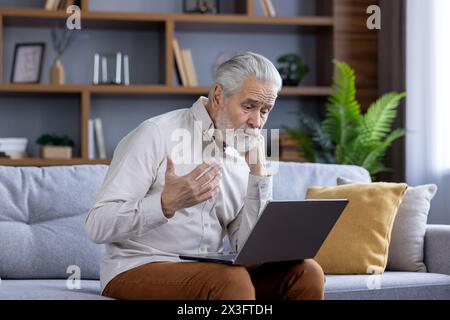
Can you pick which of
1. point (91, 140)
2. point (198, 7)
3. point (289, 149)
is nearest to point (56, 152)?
point (91, 140)

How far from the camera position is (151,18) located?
190 inches

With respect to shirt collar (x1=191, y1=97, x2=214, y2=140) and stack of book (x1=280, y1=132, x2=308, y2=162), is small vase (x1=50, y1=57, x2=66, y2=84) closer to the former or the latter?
stack of book (x1=280, y1=132, x2=308, y2=162)

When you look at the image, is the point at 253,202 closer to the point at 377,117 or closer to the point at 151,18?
the point at 377,117

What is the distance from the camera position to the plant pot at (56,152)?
15.6 feet

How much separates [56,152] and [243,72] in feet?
9.00

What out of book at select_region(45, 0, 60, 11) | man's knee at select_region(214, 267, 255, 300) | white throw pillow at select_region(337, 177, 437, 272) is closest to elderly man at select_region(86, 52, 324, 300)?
man's knee at select_region(214, 267, 255, 300)

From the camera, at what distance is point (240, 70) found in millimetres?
2232

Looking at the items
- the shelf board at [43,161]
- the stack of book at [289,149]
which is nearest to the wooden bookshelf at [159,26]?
the shelf board at [43,161]

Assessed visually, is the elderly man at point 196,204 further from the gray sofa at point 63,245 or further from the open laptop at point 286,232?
the gray sofa at point 63,245

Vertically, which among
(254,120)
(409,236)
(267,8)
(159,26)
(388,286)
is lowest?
(388,286)

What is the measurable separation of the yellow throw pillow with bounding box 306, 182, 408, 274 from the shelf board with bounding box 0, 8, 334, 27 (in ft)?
6.84

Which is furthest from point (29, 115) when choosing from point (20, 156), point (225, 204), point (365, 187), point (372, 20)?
point (225, 204)

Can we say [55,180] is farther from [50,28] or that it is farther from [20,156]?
[50,28]

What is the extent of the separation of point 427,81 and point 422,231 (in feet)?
5.93
